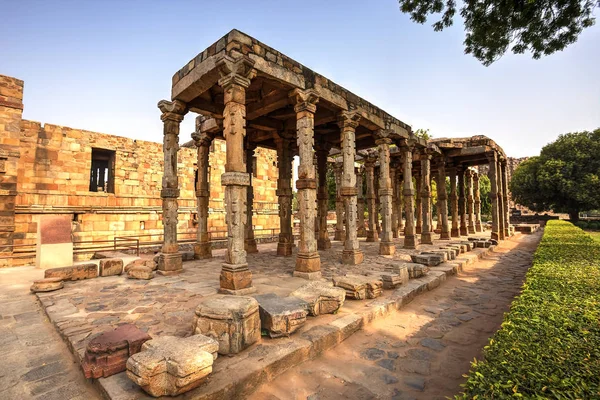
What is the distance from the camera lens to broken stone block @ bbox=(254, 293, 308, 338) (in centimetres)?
356

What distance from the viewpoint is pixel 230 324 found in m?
3.21

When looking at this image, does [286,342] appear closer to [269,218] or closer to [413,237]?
[413,237]

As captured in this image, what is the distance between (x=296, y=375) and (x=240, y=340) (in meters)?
0.72

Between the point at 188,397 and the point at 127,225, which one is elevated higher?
the point at 127,225

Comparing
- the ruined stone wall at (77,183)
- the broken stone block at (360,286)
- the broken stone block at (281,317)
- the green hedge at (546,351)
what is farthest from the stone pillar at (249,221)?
the green hedge at (546,351)

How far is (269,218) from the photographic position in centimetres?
1853

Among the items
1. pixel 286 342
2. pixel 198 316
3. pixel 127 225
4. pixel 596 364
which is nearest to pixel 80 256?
pixel 127 225

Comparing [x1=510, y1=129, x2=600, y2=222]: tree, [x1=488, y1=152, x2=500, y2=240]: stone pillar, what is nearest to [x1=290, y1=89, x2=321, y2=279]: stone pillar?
[x1=488, y1=152, x2=500, y2=240]: stone pillar

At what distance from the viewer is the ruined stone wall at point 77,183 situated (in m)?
9.55

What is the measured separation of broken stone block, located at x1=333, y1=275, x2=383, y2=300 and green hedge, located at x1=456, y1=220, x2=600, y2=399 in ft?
7.28

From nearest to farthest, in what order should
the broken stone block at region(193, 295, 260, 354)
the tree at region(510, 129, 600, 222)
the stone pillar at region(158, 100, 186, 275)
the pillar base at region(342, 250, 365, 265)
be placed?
the broken stone block at region(193, 295, 260, 354), the stone pillar at region(158, 100, 186, 275), the pillar base at region(342, 250, 365, 265), the tree at region(510, 129, 600, 222)

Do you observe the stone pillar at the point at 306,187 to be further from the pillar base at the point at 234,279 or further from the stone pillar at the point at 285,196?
the stone pillar at the point at 285,196

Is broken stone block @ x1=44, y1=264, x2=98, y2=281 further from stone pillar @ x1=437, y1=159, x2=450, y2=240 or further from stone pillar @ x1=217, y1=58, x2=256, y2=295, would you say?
stone pillar @ x1=437, y1=159, x2=450, y2=240

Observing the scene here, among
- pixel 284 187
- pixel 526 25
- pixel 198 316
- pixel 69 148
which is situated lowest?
pixel 198 316
